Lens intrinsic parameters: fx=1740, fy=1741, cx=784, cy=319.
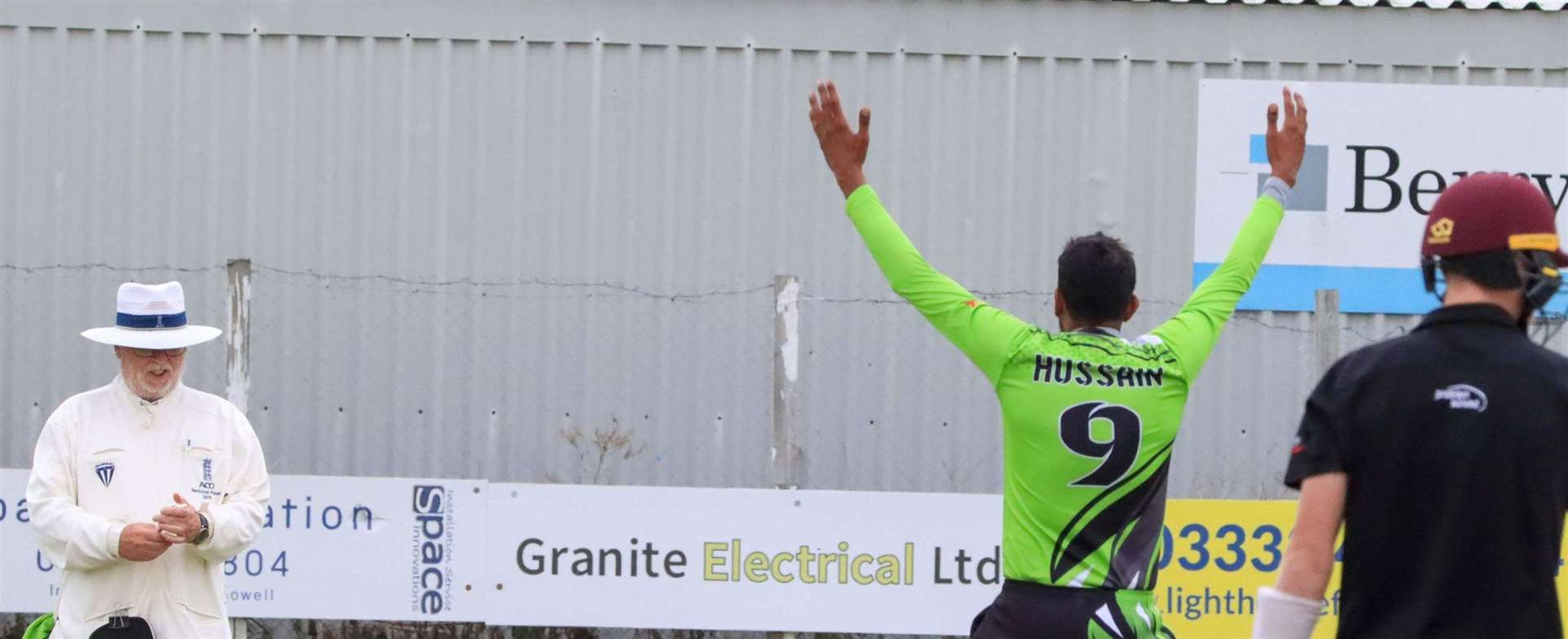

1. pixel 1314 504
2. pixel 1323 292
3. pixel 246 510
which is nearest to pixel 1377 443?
pixel 1314 504

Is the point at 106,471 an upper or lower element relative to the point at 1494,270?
lower

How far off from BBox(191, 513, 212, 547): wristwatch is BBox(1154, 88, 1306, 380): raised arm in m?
2.75

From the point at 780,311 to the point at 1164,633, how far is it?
4679mm

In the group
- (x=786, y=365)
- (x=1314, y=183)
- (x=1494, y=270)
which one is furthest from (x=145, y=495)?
(x=1314, y=183)

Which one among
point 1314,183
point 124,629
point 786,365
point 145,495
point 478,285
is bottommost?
point 124,629

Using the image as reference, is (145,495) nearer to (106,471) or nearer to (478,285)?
(106,471)

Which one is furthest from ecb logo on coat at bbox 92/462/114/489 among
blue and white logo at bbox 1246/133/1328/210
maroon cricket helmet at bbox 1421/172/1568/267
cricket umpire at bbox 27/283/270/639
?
blue and white logo at bbox 1246/133/1328/210

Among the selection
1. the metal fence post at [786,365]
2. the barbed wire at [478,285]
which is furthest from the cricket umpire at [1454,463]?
the barbed wire at [478,285]

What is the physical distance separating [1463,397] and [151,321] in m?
3.93

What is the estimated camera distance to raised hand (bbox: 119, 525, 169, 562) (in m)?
4.88

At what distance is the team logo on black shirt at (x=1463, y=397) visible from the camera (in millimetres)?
2721

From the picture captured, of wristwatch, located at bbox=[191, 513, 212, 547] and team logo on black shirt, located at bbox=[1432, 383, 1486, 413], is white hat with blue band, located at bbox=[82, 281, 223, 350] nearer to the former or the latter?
wristwatch, located at bbox=[191, 513, 212, 547]

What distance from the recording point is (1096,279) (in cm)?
402

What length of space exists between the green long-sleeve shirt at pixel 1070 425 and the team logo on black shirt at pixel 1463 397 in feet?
4.01
